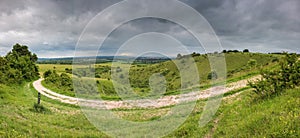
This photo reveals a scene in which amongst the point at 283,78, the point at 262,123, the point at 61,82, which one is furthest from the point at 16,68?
the point at 262,123

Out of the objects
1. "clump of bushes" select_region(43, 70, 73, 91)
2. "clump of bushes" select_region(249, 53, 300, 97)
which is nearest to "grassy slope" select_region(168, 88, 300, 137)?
"clump of bushes" select_region(249, 53, 300, 97)

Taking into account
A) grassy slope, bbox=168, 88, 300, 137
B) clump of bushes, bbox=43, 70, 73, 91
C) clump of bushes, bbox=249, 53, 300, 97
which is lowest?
clump of bushes, bbox=43, 70, 73, 91

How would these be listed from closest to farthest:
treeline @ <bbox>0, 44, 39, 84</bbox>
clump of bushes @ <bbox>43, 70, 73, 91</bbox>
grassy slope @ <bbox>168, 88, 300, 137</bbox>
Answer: grassy slope @ <bbox>168, 88, 300, 137</bbox>, treeline @ <bbox>0, 44, 39, 84</bbox>, clump of bushes @ <bbox>43, 70, 73, 91</bbox>

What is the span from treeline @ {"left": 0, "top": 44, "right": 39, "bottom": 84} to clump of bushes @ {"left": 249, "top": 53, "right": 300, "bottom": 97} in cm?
3590

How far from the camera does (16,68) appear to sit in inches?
1887

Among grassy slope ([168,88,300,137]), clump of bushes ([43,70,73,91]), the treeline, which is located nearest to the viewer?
grassy slope ([168,88,300,137])

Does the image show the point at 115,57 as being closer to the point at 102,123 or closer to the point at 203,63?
the point at 102,123

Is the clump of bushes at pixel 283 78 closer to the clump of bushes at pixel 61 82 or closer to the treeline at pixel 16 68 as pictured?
the treeline at pixel 16 68

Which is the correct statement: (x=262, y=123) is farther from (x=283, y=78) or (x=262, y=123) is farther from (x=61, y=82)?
(x=61, y=82)

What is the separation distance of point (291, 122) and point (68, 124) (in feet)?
42.9

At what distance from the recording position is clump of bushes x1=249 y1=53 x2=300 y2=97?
11.5m

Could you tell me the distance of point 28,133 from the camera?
1177 centimetres

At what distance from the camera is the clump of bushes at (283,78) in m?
11.5

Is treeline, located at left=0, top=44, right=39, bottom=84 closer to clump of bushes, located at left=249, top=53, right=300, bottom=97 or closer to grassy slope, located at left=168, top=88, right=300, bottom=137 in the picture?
grassy slope, located at left=168, top=88, right=300, bottom=137
